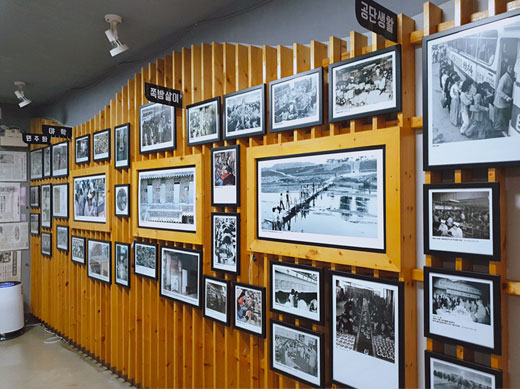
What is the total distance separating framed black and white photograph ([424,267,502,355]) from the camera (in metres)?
1.60

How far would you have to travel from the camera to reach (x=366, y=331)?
203 cm

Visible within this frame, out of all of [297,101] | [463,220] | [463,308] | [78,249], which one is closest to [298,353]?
[463,308]

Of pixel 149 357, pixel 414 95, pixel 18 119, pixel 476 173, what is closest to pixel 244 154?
pixel 414 95

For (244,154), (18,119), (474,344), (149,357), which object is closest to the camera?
(474,344)

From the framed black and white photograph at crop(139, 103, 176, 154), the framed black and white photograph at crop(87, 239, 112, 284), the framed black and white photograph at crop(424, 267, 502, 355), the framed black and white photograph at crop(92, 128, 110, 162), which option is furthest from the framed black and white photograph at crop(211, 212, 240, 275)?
the framed black and white photograph at crop(92, 128, 110, 162)

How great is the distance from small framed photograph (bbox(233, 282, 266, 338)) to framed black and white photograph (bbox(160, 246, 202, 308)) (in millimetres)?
449

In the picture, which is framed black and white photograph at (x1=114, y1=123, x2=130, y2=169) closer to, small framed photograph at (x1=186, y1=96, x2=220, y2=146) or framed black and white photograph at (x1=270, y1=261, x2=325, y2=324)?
small framed photograph at (x1=186, y1=96, x2=220, y2=146)

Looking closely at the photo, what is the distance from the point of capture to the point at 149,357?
368cm

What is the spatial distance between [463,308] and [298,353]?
103 centimetres

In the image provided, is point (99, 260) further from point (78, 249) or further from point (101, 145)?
point (101, 145)

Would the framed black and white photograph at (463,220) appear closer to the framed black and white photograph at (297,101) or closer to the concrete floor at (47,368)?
the framed black and white photograph at (297,101)

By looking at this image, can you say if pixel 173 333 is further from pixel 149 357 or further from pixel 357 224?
pixel 357 224

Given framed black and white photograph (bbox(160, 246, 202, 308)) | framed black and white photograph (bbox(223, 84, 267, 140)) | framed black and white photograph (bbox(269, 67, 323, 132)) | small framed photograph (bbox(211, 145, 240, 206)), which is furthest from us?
framed black and white photograph (bbox(160, 246, 202, 308))

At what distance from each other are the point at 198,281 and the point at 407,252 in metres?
1.74
